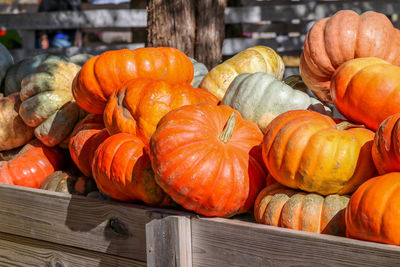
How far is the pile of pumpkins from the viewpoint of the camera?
1.74m

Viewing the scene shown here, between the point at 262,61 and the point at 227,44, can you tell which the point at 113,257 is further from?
the point at 227,44

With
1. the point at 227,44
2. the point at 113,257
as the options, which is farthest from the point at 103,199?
the point at 227,44

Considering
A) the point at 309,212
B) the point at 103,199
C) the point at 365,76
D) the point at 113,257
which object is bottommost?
Result: the point at 113,257

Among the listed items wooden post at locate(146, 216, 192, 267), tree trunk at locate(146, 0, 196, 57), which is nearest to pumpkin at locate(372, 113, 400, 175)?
wooden post at locate(146, 216, 192, 267)

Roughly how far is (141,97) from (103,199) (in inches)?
22.2

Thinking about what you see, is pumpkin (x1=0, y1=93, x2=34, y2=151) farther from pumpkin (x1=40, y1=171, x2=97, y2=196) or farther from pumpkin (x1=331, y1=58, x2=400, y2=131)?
pumpkin (x1=331, y1=58, x2=400, y2=131)

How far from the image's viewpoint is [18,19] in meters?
8.34

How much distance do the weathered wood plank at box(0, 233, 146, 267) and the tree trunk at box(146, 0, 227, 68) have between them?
2.01m

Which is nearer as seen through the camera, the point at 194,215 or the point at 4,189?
the point at 194,215

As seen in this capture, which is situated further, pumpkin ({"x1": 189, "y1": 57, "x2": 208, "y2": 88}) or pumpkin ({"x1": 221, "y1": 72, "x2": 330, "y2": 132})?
pumpkin ({"x1": 189, "y1": 57, "x2": 208, "y2": 88})

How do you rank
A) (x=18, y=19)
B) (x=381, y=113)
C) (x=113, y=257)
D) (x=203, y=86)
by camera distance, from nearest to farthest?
(x=381, y=113), (x=113, y=257), (x=203, y=86), (x=18, y=19)

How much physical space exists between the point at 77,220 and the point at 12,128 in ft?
3.85

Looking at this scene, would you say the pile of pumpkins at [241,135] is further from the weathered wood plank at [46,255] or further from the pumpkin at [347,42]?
the weathered wood plank at [46,255]

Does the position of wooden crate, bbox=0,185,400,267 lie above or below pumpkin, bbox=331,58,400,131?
below
